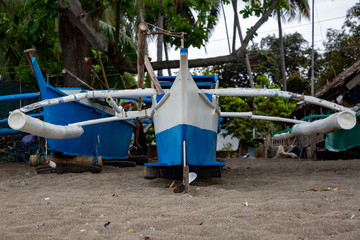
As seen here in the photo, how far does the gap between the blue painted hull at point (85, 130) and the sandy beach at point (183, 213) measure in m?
1.70

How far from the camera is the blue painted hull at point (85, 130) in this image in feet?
20.4

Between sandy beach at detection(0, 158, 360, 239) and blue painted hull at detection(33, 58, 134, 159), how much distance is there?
1697 mm

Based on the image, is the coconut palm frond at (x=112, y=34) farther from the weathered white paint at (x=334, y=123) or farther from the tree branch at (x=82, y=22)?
the weathered white paint at (x=334, y=123)

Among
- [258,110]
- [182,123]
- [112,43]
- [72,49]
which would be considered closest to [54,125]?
[182,123]

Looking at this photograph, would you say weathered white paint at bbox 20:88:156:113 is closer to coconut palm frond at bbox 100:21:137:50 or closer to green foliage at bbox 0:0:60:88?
green foliage at bbox 0:0:60:88

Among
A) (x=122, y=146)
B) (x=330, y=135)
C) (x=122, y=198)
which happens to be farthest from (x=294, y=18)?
(x=122, y=198)

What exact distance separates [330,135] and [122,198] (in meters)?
6.27

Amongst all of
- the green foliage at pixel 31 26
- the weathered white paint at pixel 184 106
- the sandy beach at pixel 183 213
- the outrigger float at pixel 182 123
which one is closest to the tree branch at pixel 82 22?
the green foliage at pixel 31 26

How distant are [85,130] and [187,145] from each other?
3.01 metres

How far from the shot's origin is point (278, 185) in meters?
4.67

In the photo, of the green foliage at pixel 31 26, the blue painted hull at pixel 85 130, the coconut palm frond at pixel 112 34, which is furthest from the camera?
the coconut palm frond at pixel 112 34

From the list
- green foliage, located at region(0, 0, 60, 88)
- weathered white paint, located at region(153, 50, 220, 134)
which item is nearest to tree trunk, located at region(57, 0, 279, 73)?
green foliage, located at region(0, 0, 60, 88)

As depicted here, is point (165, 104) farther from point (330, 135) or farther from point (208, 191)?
point (330, 135)

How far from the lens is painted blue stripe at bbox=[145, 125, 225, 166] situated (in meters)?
4.43
